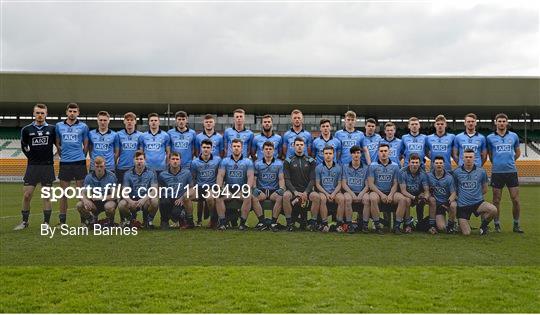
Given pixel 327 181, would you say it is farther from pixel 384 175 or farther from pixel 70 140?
pixel 70 140

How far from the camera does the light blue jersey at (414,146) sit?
22.5 ft

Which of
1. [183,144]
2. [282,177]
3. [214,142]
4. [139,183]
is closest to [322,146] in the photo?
[282,177]

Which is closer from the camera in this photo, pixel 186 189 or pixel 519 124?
pixel 186 189

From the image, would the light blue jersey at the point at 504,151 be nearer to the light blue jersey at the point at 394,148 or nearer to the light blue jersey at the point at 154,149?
the light blue jersey at the point at 394,148

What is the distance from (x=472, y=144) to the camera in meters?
6.69

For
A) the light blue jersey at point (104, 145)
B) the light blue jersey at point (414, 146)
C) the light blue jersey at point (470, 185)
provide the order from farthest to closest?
1. the light blue jersey at point (414, 146)
2. the light blue jersey at point (104, 145)
3. the light blue jersey at point (470, 185)

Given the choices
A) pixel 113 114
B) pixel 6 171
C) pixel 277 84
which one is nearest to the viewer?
pixel 6 171

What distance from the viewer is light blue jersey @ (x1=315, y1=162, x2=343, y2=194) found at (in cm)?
652

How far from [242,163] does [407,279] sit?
3.12 m

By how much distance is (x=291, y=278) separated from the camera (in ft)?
13.5

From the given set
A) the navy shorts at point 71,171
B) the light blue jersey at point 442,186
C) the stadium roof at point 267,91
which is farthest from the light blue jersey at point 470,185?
the stadium roof at point 267,91

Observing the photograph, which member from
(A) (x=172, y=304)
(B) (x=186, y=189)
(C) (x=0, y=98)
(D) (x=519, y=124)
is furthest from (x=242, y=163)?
(D) (x=519, y=124)

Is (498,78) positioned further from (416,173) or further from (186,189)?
(186,189)

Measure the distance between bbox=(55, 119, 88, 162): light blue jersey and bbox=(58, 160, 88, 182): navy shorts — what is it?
0.06 metres
